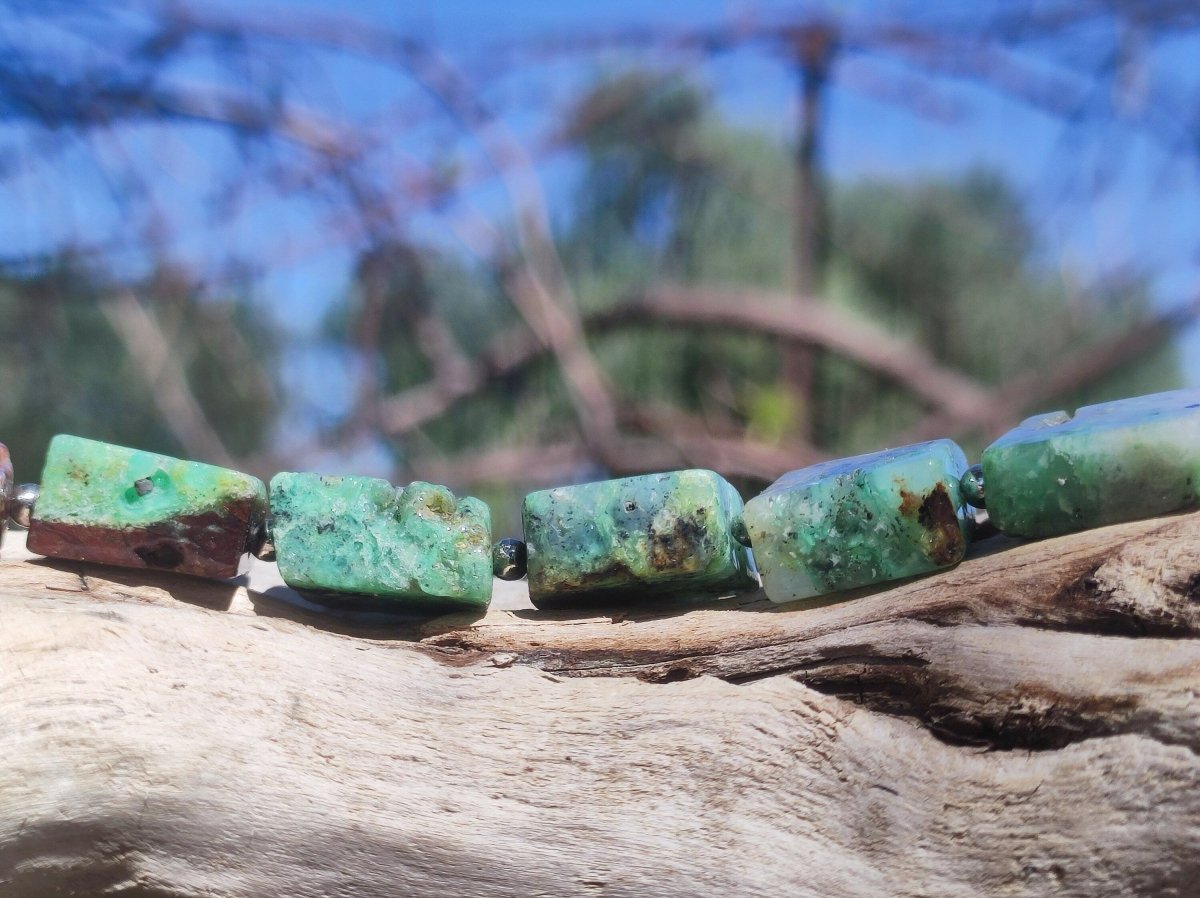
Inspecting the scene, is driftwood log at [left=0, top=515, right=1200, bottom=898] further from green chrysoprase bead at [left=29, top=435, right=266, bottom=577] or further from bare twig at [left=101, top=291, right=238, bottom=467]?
bare twig at [left=101, top=291, right=238, bottom=467]

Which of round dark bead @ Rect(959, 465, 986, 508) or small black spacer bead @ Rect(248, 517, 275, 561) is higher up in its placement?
round dark bead @ Rect(959, 465, 986, 508)

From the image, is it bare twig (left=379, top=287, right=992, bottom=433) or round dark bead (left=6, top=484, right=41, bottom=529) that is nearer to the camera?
round dark bead (left=6, top=484, right=41, bottom=529)

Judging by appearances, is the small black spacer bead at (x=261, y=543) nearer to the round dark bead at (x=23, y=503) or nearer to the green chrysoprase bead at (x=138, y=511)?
the green chrysoprase bead at (x=138, y=511)

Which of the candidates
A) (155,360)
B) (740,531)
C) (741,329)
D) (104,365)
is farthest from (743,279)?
(740,531)

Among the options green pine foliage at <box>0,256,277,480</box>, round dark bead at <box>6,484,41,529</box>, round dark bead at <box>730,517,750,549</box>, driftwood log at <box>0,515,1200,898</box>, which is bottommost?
driftwood log at <box>0,515,1200,898</box>

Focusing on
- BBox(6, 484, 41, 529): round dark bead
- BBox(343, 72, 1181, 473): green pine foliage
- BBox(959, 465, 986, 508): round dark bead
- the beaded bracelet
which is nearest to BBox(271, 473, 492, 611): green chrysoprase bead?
the beaded bracelet

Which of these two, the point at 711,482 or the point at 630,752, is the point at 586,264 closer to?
the point at 711,482

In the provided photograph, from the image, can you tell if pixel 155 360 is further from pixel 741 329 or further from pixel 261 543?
pixel 261 543

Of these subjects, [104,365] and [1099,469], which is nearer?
[1099,469]
